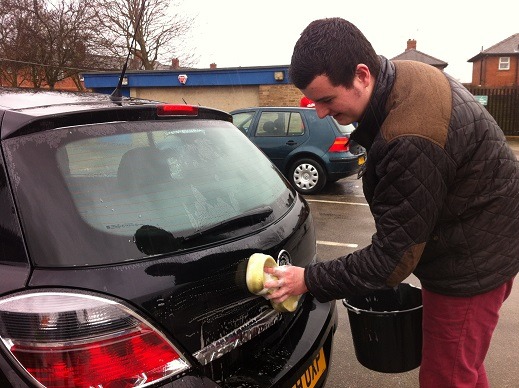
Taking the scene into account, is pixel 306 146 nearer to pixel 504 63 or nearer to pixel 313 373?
pixel 313 373

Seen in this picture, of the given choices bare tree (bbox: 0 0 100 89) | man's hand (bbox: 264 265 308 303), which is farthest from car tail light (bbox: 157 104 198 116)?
bare tree (bbox: 0 0 100 89)

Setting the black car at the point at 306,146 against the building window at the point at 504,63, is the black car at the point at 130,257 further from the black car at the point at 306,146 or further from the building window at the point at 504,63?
the building window at the point at 504,63

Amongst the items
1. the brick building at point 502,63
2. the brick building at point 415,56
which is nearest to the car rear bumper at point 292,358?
the brick building at point 415,56

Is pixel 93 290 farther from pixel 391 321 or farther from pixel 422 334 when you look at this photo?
pixel 422 334

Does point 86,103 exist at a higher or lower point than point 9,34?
lower

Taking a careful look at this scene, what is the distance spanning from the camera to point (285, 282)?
1623mm

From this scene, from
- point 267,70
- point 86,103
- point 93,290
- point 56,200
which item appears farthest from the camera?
point 267,70

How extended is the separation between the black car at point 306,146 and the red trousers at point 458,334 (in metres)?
6.24

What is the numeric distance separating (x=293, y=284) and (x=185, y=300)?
16.3 inches

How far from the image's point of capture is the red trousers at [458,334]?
5.48ft

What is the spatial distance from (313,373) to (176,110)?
124 centimetres

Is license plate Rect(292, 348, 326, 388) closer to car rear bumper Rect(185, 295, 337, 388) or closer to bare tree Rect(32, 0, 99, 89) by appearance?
car rear bumper Rect(185, 295, 337, 388)

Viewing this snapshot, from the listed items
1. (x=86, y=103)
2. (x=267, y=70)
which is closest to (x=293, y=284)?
(x=86, y=103)

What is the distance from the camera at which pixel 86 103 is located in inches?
71.4
